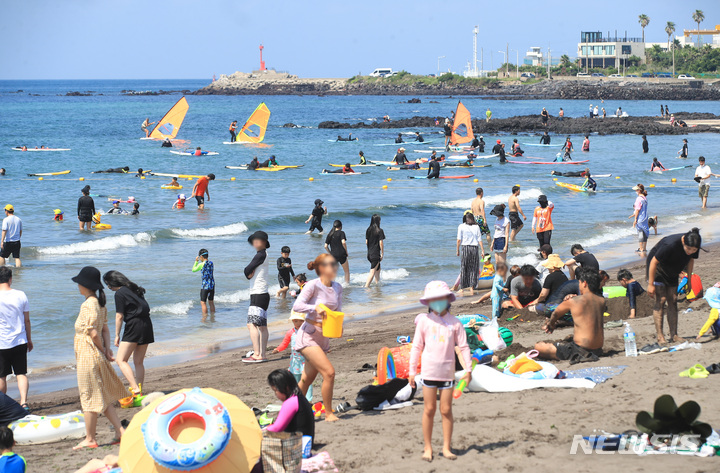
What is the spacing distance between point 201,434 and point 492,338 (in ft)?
14.9

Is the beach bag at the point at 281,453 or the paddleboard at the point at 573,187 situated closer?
the beach bag at the point at 281,453

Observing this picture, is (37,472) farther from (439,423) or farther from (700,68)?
(700,68)

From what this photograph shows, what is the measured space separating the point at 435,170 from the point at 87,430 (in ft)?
83.0

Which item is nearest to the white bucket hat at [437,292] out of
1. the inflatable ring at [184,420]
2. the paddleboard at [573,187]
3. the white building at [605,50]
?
the inflatable ring at [184,420]

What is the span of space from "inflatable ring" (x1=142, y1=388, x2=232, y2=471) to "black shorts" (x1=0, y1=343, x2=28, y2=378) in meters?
3.73

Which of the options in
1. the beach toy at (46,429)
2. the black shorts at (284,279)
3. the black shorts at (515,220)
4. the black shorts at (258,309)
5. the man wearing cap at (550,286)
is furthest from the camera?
the black shorts at (515,220)

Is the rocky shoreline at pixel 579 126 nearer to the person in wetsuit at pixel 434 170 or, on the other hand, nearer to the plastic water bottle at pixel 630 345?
the person in wetsuit at pixel 434 170

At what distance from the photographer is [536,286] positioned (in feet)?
34.3

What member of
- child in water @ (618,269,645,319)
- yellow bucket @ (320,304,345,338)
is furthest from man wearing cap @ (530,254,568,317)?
yellow bucket @ (320,304,345,338)

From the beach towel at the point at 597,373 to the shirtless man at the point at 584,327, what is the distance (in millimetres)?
379

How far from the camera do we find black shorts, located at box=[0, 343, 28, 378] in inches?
280

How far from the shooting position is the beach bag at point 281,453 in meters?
4.66

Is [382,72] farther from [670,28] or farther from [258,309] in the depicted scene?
[258,309]

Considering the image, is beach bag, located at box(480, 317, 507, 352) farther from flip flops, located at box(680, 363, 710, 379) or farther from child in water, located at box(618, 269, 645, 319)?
child in water, located at box(618, 269, 645, 319)
